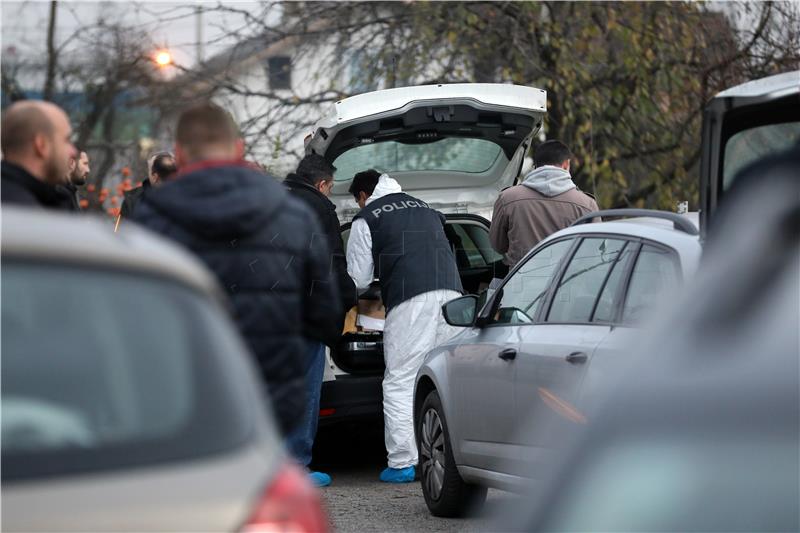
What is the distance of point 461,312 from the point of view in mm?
7434

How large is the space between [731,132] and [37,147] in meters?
2.36

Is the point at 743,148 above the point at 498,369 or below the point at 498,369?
above

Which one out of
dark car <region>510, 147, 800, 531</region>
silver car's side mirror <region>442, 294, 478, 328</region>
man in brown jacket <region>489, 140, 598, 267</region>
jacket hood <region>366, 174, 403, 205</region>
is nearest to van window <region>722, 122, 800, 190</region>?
silver car's side mirror <region>442, 294, 478, 328</region>

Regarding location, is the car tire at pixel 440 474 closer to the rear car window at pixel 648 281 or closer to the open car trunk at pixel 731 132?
the rear car window at pixel 648 281

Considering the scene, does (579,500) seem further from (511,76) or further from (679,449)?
(511,76)

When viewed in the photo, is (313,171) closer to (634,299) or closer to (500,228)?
(500,228)

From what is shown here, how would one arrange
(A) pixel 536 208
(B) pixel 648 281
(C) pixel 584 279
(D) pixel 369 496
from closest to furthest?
(B) pixel 648 281, (C) pixel 584 279, (D) pixel 369 496, (A) pixel 536 208

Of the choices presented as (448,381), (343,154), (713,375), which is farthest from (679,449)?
(343,154)

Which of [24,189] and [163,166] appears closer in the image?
[24,189]

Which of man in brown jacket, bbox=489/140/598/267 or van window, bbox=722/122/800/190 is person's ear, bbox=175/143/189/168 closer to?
van window, bbox=722/122/800/190

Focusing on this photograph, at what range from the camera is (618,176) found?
Answer: 15594mm

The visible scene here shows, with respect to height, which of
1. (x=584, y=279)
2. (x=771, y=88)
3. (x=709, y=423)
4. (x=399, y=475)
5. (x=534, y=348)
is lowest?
(x=399, y=475)

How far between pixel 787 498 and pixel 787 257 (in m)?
0.38

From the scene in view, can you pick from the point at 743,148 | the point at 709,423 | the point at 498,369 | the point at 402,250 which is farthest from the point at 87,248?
the point at 402,250
